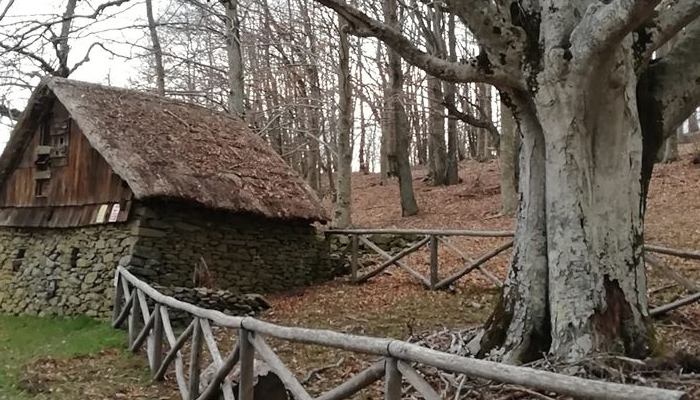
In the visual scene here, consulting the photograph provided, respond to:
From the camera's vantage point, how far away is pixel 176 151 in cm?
1166

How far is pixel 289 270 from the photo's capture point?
1237 cm

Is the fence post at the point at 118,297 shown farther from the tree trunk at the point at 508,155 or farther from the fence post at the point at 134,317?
the tree trunk at the point at 508,155

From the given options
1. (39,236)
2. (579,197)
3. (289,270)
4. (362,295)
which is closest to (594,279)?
(579,197)

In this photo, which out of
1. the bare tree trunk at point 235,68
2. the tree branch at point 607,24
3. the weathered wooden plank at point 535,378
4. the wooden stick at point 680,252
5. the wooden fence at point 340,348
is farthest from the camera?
the bare tree trunk at point 235,68

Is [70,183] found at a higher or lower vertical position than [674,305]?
higher

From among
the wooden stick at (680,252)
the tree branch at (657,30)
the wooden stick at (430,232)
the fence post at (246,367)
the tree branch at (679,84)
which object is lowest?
the fence post at (246,367)

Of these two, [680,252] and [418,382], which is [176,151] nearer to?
[680,252]

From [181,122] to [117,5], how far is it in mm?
3076

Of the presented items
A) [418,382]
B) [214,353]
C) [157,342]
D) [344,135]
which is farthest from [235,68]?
[418,382]

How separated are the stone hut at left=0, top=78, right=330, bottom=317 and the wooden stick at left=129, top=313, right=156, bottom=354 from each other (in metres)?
2.53

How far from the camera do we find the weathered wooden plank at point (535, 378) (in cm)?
218

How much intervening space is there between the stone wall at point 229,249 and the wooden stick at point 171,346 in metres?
4.01

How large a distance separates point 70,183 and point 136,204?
213 cm

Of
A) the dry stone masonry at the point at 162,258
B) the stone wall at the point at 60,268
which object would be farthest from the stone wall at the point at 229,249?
the stone wall at the point at 60,268
